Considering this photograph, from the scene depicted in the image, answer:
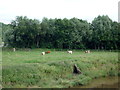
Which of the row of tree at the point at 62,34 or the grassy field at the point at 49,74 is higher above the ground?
the row of tree at the point at 62,34

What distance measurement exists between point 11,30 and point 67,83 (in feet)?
150

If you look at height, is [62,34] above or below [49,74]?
above

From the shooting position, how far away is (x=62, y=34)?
201 ft

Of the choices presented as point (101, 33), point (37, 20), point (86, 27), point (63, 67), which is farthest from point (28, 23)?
point (63, 67)

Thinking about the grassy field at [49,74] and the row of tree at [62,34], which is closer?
the grassy field at [49,74]

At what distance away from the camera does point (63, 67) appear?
23953mm

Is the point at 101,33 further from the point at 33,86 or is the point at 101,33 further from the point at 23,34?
the point at 33,86

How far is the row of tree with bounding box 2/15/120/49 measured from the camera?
59594 mm

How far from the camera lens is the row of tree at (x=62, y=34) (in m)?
59.6

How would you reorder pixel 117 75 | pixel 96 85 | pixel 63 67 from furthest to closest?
pixel 117 75 < pixel 63 67 < pixel 96 85

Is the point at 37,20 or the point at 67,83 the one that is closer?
the point at 67,83

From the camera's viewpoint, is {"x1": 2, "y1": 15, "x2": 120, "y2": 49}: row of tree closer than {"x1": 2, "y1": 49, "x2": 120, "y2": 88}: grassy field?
No

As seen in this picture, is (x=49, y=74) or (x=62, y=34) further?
(x=62, y=34)

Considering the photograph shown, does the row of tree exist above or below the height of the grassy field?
above
